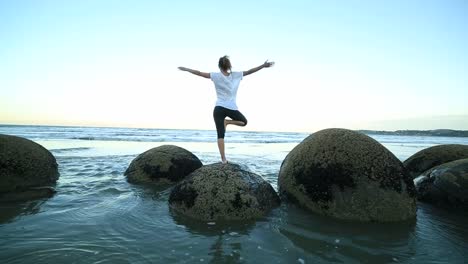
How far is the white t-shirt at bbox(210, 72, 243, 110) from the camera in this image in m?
6.39

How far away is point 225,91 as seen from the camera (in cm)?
647

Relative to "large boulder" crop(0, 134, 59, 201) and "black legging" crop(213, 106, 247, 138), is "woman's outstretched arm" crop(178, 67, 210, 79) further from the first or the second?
"large boulder" crop(0, 134, 59, 201)

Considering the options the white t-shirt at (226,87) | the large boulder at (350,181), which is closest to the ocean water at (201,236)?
the large boulder at (350,181)

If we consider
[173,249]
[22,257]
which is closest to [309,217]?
[173,249]

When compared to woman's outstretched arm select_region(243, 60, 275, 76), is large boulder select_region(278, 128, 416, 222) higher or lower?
lower

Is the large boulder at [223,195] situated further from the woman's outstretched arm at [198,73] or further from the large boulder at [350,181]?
the woman's outstretched arm at [198,73]

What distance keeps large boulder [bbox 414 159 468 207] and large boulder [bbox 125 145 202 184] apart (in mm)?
5123

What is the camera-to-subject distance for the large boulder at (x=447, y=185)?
5938mm

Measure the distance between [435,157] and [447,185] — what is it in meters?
2.17

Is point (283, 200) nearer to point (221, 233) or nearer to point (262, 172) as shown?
point (221, 233)

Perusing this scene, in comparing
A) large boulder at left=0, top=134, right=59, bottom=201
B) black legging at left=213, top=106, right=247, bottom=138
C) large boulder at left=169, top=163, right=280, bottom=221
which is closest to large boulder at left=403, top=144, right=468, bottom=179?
large boulder at left=169, top=163, right=280, bottom=221

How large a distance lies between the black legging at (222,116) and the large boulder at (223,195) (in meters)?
0.84

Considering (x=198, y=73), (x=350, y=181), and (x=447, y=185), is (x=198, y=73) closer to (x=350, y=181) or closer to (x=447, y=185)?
(x=350, y=181)

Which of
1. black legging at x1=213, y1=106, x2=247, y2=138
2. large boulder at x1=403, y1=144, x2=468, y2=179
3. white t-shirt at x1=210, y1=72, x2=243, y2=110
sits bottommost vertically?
large boulder at x1=403, y1=144, x2=468, y2=179
